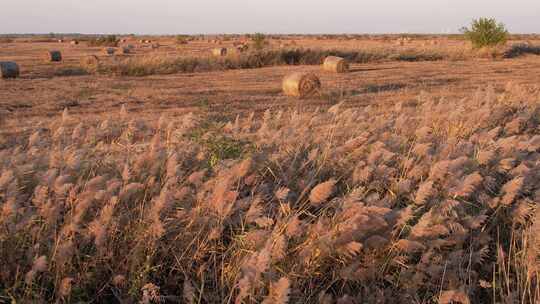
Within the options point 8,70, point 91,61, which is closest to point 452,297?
point 8,70

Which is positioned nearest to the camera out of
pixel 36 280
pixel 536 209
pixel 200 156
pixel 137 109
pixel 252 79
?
pixel 36 280

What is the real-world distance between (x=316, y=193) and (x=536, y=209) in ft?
6.08

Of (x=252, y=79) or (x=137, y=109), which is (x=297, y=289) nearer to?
(x=137, y=109)

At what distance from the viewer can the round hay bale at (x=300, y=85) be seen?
626 inches

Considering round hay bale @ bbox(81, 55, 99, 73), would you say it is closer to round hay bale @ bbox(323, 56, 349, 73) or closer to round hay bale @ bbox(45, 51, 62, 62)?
round hay bale @ bbox(45, 51, 62, 62)

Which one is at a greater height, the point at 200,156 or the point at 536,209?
the point at 200,156

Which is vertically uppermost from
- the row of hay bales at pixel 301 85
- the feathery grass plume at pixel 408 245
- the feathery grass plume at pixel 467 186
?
the feathery grass plume at pixel 467 186

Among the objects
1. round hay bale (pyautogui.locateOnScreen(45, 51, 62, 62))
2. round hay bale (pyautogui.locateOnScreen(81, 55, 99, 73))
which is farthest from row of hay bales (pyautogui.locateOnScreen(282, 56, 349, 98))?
round hay bale (pyautogui.locateOnScreen(45, 51, 62, 62))

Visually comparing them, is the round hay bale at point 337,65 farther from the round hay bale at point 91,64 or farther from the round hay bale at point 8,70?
the round hay bale at point 8,70

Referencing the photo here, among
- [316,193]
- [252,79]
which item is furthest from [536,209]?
[252,79]

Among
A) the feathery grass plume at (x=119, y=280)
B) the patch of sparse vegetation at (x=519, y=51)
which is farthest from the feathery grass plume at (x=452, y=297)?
the patch of sparse vegetation at (x=519, y=51)

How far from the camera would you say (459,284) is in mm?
3262

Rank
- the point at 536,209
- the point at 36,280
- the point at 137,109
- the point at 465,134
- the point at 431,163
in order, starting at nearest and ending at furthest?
1. the point at 36,280
2. the point at 536,209
3. the point at 431,163
4. the point at 465,134
5. the point at 137,109

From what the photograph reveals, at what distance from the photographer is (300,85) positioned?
15.9 m
